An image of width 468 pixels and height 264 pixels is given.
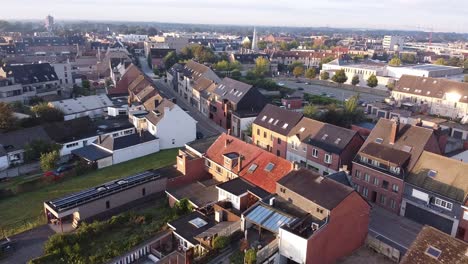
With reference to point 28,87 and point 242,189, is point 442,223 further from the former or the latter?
point 28,87

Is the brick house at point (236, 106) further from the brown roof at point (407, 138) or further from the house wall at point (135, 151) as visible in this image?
the brown roof at point (407, 138)

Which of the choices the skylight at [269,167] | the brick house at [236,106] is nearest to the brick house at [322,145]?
the skylight at [269,167]

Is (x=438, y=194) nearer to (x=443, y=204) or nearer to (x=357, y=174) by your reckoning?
(x=443, y=204)

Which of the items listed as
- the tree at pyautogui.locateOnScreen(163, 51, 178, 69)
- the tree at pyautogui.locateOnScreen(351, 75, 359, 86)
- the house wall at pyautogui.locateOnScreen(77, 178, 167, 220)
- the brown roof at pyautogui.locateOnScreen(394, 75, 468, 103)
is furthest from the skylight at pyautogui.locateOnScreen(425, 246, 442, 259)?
the tree at pyautogui.locateOnScreen(163, 51, 178, 69)

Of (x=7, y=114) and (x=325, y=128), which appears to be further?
(x=7, y=114)

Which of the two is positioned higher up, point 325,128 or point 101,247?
point 325,128

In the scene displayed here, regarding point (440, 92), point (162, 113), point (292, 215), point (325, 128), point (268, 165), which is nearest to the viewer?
point (292, 215)

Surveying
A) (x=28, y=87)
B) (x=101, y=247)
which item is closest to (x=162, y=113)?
(x=101, y=247)
